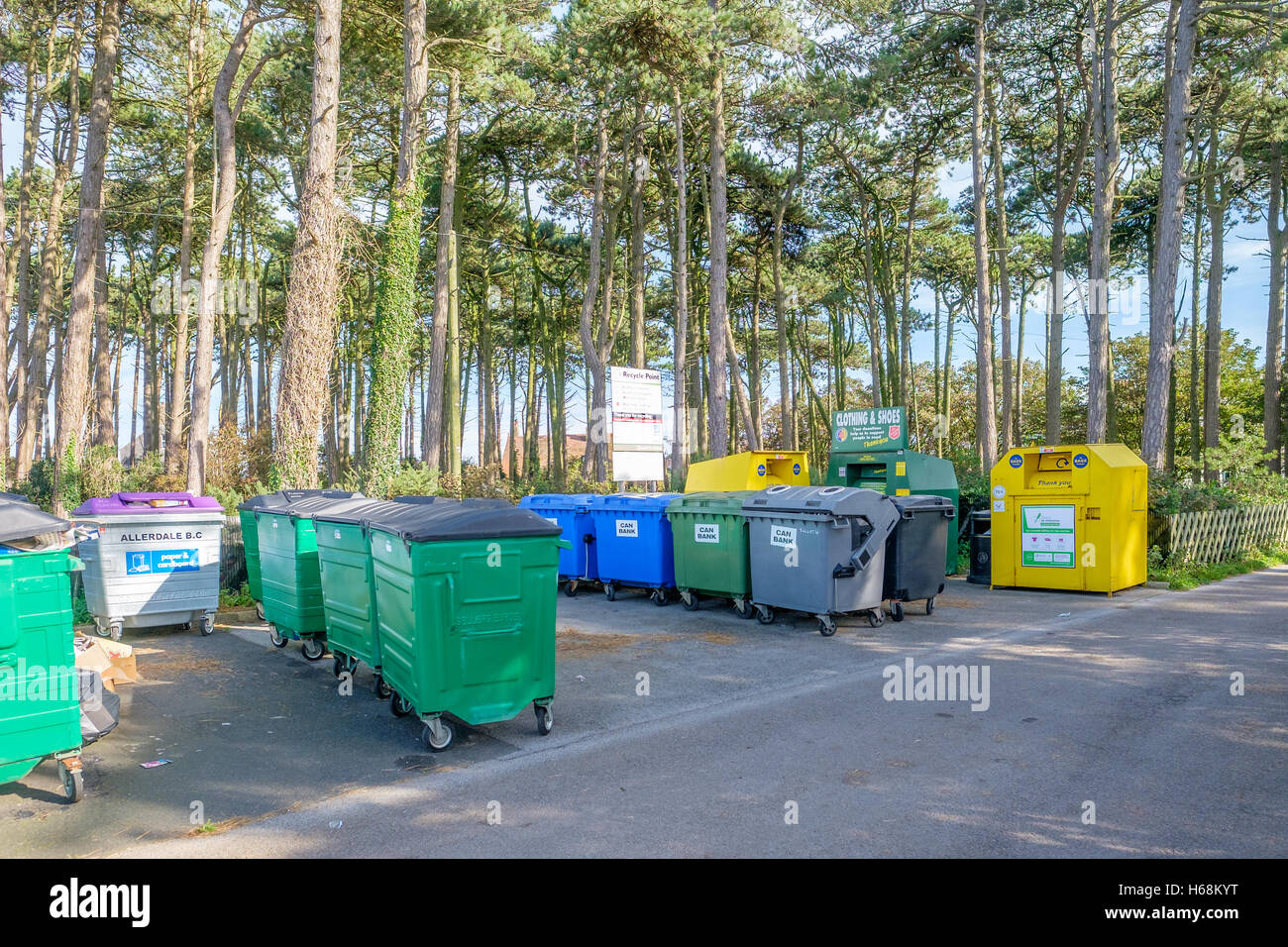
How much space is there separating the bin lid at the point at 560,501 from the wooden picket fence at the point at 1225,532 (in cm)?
863

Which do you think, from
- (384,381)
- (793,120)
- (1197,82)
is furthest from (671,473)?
(1197,82)

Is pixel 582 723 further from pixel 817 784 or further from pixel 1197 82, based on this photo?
pixel 1197 82

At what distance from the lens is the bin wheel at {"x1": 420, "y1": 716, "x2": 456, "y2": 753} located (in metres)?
5.02

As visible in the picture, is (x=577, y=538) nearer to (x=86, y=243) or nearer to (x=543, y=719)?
(x=543, y=719)

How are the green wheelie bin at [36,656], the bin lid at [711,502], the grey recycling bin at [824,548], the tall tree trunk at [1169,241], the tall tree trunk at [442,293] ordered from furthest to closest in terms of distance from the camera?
the tall tree trunk at [442,293]
the tall tree trunk at [1169,241]
the bin lid at [711,502]
the grey recycling bin at [824,548]
the green wheelie bin at [36,656]

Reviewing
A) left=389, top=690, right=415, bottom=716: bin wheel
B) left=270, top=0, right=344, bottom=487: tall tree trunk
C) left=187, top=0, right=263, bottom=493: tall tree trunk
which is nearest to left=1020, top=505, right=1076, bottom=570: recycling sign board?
left=389, top=690, right=415, bottom=716: bin wheel

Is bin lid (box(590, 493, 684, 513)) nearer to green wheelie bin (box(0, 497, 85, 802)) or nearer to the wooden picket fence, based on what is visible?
green wheelie bin (box(0, 497, 85, 802))

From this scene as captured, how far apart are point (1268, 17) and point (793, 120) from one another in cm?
996

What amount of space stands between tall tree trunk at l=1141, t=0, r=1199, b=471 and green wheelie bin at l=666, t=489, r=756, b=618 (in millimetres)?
8987

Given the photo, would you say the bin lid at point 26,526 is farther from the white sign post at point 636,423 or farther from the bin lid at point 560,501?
the white sign post at point 636,423

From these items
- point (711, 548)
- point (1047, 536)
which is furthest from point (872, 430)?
point (711, 548)
